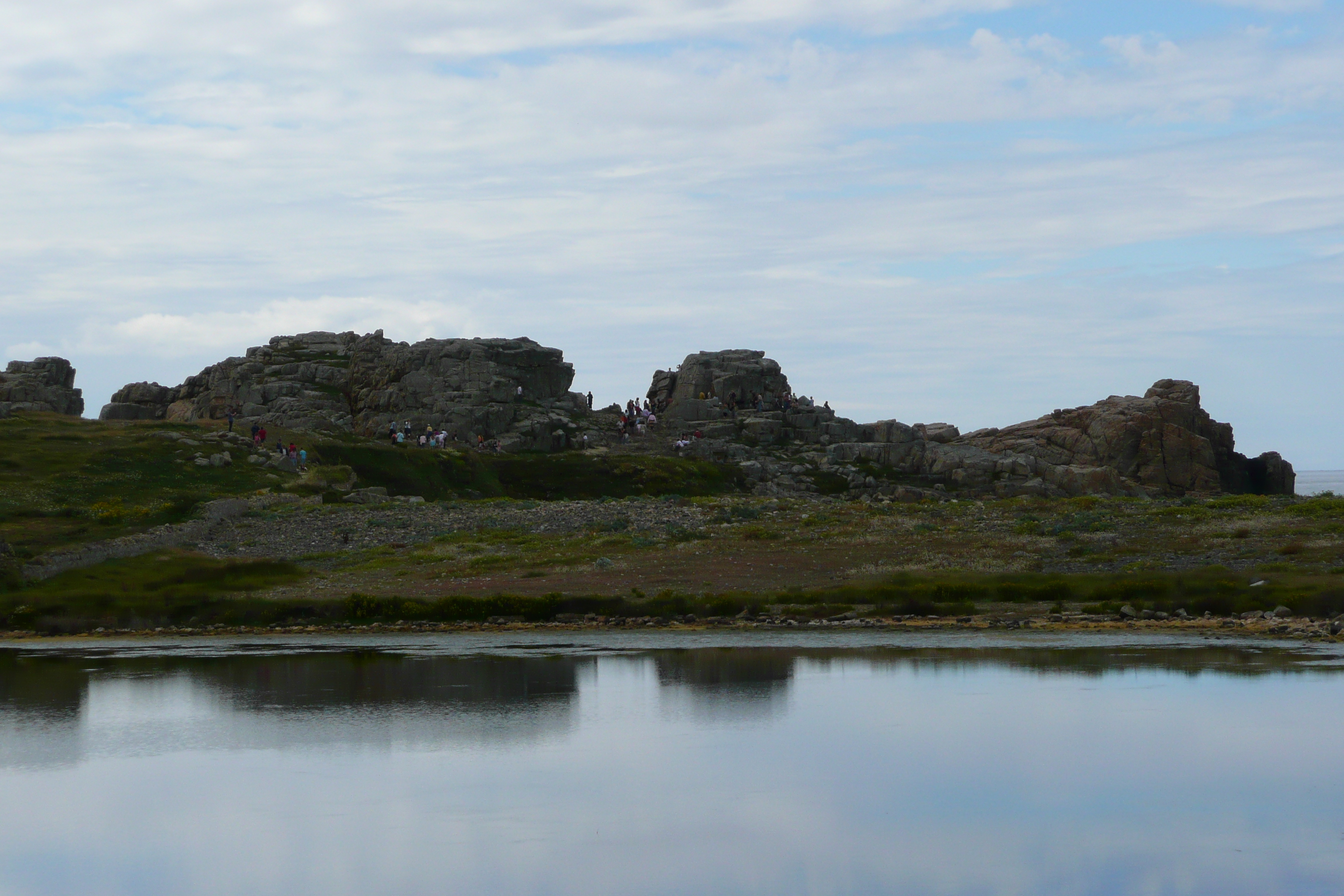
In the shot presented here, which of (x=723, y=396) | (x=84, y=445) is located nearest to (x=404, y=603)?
(x=84, y=445)

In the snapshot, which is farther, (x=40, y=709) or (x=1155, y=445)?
(x=1155, y=445)

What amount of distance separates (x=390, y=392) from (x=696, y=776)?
126 m

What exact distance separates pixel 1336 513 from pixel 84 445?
82.4m

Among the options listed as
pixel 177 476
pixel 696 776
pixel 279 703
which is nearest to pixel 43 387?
pixel 177 476

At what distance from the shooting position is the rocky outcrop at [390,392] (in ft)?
441

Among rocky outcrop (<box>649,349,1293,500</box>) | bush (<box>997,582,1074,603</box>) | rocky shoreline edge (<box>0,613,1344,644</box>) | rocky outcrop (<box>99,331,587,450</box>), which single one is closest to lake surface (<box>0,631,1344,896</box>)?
rocky shoreline edge (<box>0,613,1344,644</box>)

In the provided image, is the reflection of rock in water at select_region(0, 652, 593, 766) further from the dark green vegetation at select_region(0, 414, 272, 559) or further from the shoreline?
the dark green vegetation at select_region(0, 414, 272, 559)

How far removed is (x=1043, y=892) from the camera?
1639 cm

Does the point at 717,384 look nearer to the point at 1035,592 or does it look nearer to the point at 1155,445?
the point at 1155,445

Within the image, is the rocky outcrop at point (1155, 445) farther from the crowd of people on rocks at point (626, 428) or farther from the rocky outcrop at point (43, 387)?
the rocky outcrop at point (43, 387)

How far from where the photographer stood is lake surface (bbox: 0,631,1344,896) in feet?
57.9

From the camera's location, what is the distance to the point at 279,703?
31.5 metres

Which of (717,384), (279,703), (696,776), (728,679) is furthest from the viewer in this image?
(717,384)

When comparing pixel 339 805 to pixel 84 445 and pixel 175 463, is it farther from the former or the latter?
pixel 84 445
